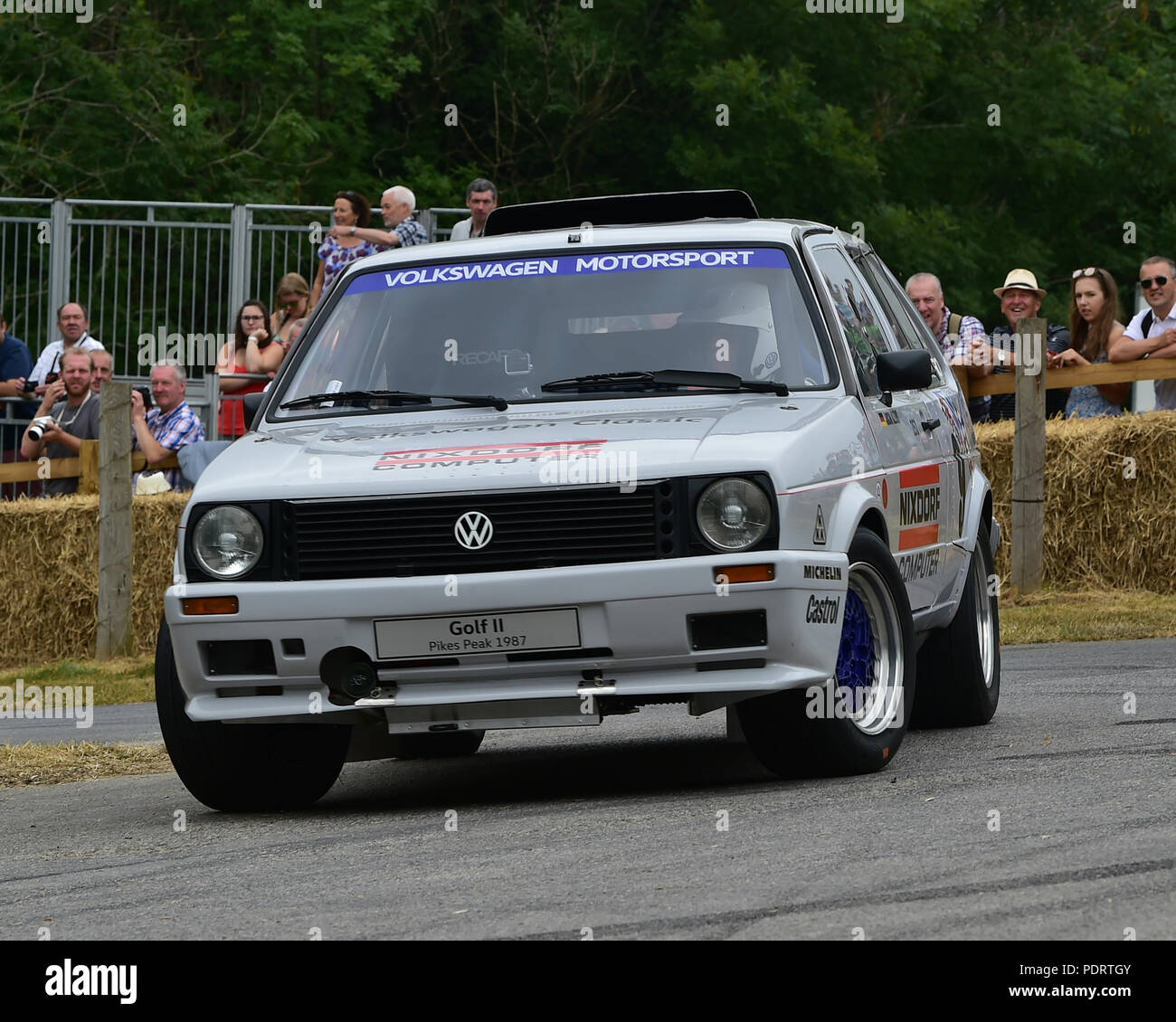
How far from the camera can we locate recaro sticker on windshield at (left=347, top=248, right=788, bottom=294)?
8.18 meters

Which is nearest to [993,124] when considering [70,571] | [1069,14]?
[1069,14]

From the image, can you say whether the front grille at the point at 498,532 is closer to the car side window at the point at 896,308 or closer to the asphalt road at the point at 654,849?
the asphalt road at the point at 654,849

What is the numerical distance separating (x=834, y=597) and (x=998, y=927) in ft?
7.56

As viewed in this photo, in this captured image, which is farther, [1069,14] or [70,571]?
[1069,14]

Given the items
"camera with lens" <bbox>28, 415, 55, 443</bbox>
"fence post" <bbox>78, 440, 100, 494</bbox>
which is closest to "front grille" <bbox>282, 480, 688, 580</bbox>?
"fence post" <bbox>78, 440, 100, 494</bbox>

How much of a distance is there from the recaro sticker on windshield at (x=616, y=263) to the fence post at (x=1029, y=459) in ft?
22.6

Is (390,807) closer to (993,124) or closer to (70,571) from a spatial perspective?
(70,571)

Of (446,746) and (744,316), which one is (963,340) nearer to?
(446,746)

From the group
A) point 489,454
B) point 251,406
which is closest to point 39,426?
point 251,406

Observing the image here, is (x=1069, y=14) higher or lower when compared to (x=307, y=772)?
higher

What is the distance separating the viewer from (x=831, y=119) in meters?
31.2

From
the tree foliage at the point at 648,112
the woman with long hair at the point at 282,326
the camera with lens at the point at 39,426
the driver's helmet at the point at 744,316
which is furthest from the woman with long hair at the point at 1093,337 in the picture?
the tree foliage at the point at 648,112

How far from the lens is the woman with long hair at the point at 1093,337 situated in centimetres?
1476

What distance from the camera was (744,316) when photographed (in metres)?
8.00
